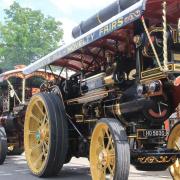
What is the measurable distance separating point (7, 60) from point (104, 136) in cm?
3317

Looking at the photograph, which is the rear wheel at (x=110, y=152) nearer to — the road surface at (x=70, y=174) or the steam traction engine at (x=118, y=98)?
the steam traction engine at (x=118, y=98)

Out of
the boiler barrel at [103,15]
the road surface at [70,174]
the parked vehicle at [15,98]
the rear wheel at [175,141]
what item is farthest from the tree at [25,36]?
the rear wheel at [175,141]

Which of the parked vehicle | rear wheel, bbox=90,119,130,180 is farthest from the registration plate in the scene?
the parked vehicle

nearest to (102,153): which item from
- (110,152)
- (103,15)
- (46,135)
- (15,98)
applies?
(110,152)

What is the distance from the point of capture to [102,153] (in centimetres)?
557

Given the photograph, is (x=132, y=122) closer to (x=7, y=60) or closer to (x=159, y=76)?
(x=159, y=76)

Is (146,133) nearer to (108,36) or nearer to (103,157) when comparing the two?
(103,157)

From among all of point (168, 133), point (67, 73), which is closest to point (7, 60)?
point (67, 73)

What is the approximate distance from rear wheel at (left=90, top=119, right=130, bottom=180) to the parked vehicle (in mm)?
4170

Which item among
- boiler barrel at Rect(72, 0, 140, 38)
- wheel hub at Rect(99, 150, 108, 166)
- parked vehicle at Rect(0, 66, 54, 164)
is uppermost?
boiler barrel at Rect(72, 0, 140, 38)

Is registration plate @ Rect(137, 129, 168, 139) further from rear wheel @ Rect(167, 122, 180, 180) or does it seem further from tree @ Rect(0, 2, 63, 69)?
tree @ Rect(0, 2, 63, 69)

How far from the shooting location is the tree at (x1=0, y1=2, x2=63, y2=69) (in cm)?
3756

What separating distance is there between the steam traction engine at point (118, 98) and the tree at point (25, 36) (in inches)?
1197

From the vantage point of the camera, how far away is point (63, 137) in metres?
6.85
